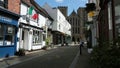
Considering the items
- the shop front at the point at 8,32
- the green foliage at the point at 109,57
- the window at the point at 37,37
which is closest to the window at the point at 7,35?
the shop front at the point at 8,32

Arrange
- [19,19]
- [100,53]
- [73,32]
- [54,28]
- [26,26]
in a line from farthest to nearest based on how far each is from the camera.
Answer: [73,32] < [54,28] < [26,26] < [19,19] < [100,53]

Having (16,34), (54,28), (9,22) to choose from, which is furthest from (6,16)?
(54,28)

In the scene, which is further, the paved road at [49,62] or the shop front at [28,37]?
the shop front at [28,37]

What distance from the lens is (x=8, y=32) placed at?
19.8 meters

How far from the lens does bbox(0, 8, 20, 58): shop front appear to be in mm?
Result: 18434

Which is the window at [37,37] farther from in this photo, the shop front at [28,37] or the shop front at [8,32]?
the shop front at [8,32]

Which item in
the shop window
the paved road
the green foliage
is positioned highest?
the shop window

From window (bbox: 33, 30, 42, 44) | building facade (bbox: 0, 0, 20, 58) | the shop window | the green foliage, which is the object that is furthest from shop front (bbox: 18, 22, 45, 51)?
the green foliage

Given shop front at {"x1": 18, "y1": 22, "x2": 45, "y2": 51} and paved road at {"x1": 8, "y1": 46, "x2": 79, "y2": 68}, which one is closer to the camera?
paved road at {"x1": 8, "y1": 46, "x2": 79, "y2": 68}

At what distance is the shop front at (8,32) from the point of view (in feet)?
60.5

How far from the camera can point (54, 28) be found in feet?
175

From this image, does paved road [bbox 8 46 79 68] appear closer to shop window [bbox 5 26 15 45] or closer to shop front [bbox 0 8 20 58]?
shop front [bbox 0 8 20 58]

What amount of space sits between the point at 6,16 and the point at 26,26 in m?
6.20

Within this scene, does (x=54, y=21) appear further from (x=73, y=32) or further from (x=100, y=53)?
(x=73, y=32)
